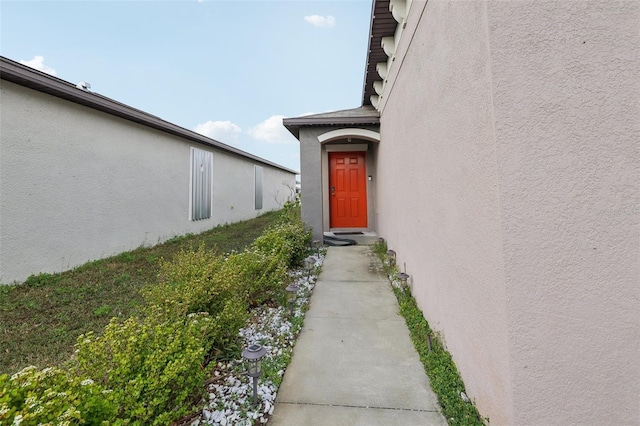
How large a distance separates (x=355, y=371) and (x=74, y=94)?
21.5 ft

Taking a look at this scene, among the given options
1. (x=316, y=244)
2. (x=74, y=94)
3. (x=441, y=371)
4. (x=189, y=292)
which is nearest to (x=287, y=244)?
(x=316, y=244)

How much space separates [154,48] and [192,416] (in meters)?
9.82

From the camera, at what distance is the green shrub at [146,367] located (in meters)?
1.49

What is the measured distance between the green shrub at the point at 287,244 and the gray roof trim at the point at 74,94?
4.28 metres

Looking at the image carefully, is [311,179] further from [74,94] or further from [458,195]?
[74,94]

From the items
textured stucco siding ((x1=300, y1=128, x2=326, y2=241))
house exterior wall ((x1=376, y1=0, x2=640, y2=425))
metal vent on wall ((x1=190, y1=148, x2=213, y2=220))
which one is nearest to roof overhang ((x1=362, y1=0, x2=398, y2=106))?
textured stucco siding ((x1=300, y1=128, x2=326, y2=241))

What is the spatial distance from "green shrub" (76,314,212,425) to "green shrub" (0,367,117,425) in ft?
0.30

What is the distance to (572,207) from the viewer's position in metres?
1.39

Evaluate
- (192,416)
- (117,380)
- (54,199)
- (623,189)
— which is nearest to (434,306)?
(623,189)

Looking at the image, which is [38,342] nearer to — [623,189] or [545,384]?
[545,384]

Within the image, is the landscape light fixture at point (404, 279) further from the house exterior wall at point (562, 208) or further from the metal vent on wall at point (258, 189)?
the metal vent on wall at point (258, 189)

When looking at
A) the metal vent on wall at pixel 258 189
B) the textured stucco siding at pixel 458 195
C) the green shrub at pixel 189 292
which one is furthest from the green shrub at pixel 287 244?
the metal vent on wall at pixel 258 189

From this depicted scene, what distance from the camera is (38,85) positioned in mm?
4426

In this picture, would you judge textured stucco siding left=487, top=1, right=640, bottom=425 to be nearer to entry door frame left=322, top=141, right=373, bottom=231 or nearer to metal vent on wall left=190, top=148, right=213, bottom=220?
entry door frame left=322, top=141, right=373, bottom=231
